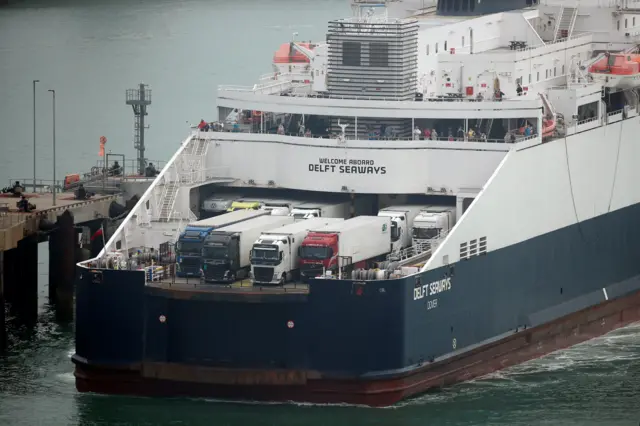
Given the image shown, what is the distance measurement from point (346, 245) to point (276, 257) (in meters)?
1.87

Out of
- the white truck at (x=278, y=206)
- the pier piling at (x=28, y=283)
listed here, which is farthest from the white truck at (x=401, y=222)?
the pier piling at (x=28, y=283)

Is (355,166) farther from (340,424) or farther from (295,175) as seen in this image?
(340,424)

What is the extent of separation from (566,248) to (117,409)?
491 inches

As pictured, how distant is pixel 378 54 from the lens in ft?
150

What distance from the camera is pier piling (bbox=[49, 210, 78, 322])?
47.4m

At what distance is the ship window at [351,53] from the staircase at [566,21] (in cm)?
932

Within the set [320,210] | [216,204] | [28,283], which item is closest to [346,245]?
[320,210]

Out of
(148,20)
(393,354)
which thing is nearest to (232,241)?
(393,354)

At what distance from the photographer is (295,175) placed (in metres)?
44.5

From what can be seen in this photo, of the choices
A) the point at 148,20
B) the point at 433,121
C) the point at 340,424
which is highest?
the point at 148,20

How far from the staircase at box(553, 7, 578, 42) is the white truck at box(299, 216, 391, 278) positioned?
13.3 metres

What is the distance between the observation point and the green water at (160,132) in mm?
39312

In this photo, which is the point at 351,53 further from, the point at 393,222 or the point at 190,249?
the point at 190,249

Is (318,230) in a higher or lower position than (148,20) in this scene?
lower
